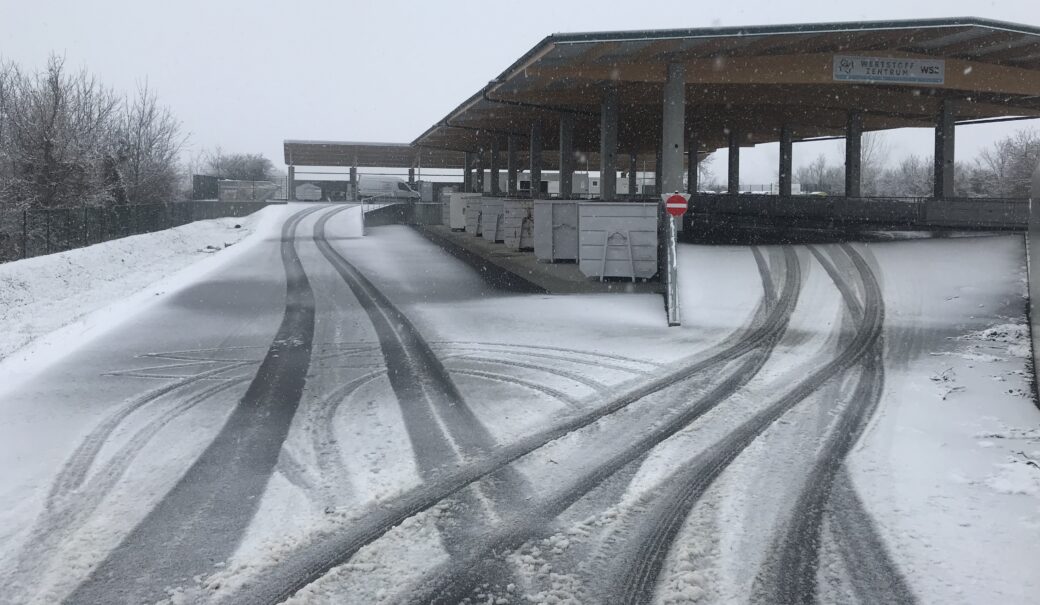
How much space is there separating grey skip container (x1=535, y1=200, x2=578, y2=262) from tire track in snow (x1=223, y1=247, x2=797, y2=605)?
974 centimetres

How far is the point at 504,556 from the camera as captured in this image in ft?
16.3

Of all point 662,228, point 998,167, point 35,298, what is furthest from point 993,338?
point 998,167

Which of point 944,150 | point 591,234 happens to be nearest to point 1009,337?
point 591,234

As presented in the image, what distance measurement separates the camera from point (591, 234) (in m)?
17.8

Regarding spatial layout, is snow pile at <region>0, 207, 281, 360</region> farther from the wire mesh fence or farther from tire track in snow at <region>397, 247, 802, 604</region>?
tire track in snow at <region>397, 247, 802, 604</region>

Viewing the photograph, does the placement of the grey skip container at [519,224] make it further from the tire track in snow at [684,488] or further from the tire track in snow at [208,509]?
the tire track in snow at [208,509]

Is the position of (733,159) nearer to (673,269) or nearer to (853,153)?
(853,153)

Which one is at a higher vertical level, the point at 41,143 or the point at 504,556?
the point at 41,143

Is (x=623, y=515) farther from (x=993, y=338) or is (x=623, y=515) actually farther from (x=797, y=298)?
(x=797, y=298)

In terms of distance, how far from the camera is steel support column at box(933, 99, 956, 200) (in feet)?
91.4

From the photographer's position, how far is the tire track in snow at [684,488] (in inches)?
185

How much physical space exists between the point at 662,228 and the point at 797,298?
13.5 ft

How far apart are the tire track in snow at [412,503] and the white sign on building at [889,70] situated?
1248cm

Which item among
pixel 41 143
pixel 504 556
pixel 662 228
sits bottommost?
pixel 504 556
